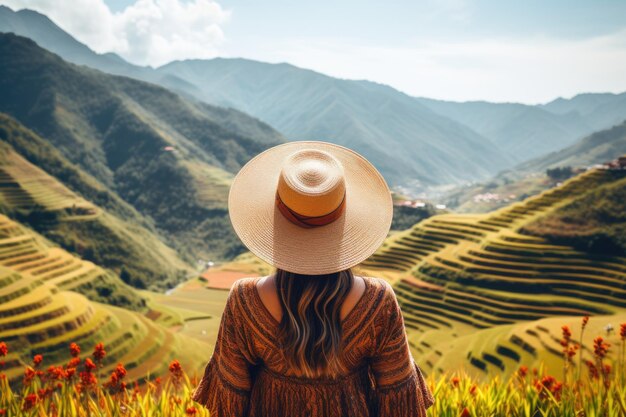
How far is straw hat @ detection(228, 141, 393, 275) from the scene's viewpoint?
2.16 meters

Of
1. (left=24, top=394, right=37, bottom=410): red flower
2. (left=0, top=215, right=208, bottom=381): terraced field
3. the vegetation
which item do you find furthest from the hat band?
the vegetation

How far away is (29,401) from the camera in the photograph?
3475 millimetres

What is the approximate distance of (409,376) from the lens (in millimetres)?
2389

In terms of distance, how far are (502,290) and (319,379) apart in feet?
157

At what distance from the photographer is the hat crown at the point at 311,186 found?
7.00 feet

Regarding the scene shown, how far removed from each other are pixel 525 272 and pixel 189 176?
120805mm

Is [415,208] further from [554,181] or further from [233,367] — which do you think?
[233,367]

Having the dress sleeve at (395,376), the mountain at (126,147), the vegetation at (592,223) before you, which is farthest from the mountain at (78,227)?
the dress sleeve at (395,376)

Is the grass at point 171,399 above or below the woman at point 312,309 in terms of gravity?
below

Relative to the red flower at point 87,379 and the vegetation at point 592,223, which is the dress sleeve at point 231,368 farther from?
the vegetation at point 592,223

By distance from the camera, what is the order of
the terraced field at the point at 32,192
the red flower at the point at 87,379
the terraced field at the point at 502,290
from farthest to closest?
the terraced field at the point at 32,192, the terraced field at the point at 502,290, the red flower at the point at 87,379

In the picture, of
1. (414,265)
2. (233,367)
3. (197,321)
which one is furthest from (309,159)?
(197,321)

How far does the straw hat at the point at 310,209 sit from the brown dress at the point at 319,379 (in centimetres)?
24

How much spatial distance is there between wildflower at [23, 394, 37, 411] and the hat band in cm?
269
